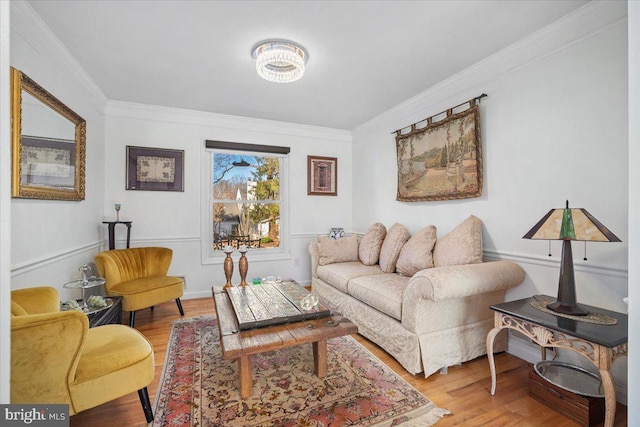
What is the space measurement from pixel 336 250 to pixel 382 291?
4.22ft

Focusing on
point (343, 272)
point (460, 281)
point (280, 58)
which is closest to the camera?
point (460, 281)

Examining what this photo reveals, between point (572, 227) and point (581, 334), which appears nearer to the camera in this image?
point (581, 334)

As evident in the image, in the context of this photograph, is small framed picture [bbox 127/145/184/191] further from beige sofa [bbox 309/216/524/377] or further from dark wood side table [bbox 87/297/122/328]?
beige sofa [bbox 309/216/524/377]

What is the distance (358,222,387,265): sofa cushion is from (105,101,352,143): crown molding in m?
1.88

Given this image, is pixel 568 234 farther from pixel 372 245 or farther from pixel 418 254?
pixel 372 245

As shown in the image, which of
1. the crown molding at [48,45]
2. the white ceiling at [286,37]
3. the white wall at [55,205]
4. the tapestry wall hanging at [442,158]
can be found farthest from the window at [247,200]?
the tapestry wall hanging at [442,158]

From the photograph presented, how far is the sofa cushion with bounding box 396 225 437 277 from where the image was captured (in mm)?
2762

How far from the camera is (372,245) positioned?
3469 millimetres

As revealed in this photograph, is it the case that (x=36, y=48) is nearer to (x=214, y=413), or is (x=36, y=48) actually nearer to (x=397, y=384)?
(x=214, y=413)

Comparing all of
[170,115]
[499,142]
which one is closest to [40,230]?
[170,115]

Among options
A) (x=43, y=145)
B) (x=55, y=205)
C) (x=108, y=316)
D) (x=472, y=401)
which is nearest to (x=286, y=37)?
(x=43, y=145)

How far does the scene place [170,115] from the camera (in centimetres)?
375

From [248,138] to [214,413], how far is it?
3394 mm

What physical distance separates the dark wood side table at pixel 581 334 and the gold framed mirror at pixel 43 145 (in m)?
3.22
